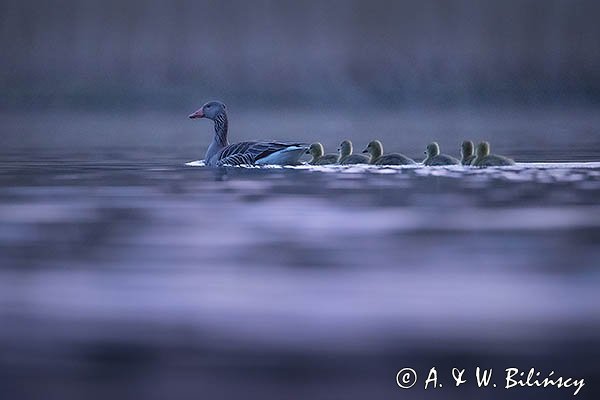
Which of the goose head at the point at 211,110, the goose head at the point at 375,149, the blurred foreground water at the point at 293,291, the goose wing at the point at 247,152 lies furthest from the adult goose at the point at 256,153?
the blurred foreground water at the point at 293,291

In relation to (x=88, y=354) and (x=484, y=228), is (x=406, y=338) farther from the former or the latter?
(x=484, y=228)

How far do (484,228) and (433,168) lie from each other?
18.2 feet

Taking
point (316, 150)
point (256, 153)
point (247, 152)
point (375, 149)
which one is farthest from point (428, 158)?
point (247, 152)

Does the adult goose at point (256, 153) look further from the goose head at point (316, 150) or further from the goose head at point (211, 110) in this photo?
the goose head at point (211, 110)

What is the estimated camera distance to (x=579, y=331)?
5.65m

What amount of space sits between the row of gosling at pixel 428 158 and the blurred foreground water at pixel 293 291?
275 centimetres

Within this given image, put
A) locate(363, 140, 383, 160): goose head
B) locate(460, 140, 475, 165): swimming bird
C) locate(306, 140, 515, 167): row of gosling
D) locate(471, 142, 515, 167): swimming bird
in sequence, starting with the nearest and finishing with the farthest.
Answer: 1. locate(471, 142, 515, 167): swimming bird
2. locate(306, 140, 515, 167): row of gosling
3. locate(460, 140, 475, 165): swimming bird
4. locate(363, 140, 383, 160): goose head

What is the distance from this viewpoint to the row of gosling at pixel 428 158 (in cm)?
1469

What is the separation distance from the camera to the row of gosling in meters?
14.7

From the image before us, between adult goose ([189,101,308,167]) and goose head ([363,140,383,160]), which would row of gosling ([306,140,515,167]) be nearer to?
goose head ([363,140,383,160])

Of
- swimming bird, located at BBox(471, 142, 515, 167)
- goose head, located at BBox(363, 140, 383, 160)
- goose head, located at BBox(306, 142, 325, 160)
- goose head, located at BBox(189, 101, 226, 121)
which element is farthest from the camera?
goose head, located at BBox(189, 101, 226, 121)

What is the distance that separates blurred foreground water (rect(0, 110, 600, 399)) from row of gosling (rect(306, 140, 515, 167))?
9.02 feet

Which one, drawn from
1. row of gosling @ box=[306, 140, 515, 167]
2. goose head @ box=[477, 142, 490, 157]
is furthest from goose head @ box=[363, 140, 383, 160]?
goose head @ box=[477, 142, 490, 157]

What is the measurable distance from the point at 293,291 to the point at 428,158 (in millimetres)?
8509
